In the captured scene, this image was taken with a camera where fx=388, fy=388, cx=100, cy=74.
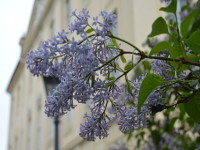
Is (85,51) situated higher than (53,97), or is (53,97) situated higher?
(85,51)

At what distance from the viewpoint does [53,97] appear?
3.31ft

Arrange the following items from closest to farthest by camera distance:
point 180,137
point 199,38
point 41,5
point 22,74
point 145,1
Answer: point 199,38 → point 180,137 → point 145,1 → point 41,5 → point 22,74

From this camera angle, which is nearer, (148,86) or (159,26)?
(148,86)

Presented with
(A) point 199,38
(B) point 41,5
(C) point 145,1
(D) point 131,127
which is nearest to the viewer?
(A) point 199,38

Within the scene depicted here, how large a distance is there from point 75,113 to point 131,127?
1042 centimetres

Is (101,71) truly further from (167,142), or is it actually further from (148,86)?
(167,142)

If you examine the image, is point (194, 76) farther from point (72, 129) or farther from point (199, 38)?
point (72, 129)

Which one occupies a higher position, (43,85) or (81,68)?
(43,85)

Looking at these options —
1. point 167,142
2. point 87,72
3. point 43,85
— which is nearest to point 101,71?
point 87,72

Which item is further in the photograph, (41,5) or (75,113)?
(41,5)

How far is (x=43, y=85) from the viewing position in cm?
1227

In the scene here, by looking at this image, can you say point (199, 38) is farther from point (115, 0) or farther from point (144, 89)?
point (115, 0)

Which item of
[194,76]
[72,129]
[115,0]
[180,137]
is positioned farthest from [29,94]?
[194,76]

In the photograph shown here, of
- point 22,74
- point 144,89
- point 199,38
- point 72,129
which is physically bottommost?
point 72,129
